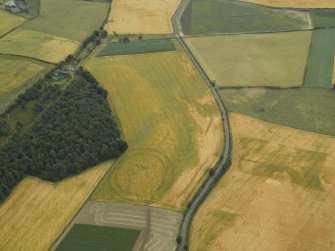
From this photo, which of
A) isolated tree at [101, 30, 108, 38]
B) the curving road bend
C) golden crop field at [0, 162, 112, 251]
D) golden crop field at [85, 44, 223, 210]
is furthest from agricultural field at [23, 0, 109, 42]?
golden crop field at [0, 162, 112, 251]

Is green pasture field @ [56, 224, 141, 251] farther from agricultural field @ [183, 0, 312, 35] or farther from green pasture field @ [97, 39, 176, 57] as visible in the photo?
agricultural field @ [183, 0, 312, 35]

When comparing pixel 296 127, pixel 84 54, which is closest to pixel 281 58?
pixel 296 127

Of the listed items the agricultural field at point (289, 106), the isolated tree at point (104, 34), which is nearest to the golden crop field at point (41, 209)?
the agricultural field at point (289, 106)

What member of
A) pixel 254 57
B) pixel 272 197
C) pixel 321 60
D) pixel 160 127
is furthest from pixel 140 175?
pixel 321 60

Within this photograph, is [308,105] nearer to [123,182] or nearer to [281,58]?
[281,58]

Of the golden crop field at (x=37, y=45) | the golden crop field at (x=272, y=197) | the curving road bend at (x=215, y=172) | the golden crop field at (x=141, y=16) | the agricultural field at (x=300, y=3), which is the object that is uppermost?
the golden crop field at (x=37, y=45)

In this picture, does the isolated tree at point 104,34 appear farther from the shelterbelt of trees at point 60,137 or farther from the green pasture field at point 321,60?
the green pasture field at point 321,60

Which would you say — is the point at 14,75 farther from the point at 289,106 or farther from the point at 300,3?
the point at 300,3
